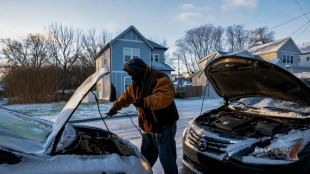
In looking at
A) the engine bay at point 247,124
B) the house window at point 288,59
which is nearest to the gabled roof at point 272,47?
the house window at point 288,59

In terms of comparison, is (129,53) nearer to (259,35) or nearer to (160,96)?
(160,96)

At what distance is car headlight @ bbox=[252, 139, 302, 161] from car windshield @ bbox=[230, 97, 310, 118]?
791 millimetres

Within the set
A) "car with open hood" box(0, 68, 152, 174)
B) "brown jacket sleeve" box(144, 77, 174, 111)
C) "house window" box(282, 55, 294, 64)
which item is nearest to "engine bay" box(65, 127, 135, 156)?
"car with open hood" box(0, 68, 152, 174)

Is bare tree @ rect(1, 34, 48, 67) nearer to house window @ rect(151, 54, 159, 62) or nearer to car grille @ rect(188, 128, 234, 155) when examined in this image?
house window @ rect(151, 54, 159, 62)

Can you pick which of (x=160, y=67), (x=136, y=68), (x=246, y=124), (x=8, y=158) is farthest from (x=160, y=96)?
(x=160, y=67)

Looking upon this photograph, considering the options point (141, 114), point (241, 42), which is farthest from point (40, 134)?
point (241, 42)

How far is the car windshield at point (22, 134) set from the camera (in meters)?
1.46

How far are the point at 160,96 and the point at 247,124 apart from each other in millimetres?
1743

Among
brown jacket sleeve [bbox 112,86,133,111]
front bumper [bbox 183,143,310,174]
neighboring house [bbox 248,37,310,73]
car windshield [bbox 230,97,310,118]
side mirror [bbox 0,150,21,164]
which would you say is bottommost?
front bumper [bbox 183,143,310,174]

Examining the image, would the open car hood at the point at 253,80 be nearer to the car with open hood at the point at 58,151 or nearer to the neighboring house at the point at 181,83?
the car with open hood at the point at 58,151

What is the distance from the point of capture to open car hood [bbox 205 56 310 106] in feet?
7.88

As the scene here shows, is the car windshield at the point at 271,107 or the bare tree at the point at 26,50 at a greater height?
the bare tree at the point at 26,50

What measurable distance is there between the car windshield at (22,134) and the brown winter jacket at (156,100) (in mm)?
1032

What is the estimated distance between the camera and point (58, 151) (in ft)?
4.94
